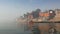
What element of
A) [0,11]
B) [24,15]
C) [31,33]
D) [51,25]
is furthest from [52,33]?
[0,11]

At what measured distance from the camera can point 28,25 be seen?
1098 mm

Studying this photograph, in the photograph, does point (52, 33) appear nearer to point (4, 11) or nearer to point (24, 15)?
point (24, 15)

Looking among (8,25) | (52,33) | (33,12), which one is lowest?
(52,33)

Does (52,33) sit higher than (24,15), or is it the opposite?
(24,15)

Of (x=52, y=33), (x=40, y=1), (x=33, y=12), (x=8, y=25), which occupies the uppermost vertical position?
(x=40, y=1)

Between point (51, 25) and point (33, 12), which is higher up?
point (33, 12)

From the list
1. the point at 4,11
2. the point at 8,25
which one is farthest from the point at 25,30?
the point at 4,11

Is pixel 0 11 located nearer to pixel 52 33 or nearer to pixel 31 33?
pixel 31 33

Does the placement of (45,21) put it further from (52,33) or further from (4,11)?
(4,11)

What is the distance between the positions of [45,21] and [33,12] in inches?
6.1

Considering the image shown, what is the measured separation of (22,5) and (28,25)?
0.22 meters

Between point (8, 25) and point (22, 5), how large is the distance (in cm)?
25

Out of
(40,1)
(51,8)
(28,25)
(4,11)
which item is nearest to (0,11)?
(4,11)

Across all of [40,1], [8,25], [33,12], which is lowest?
[8,25]
